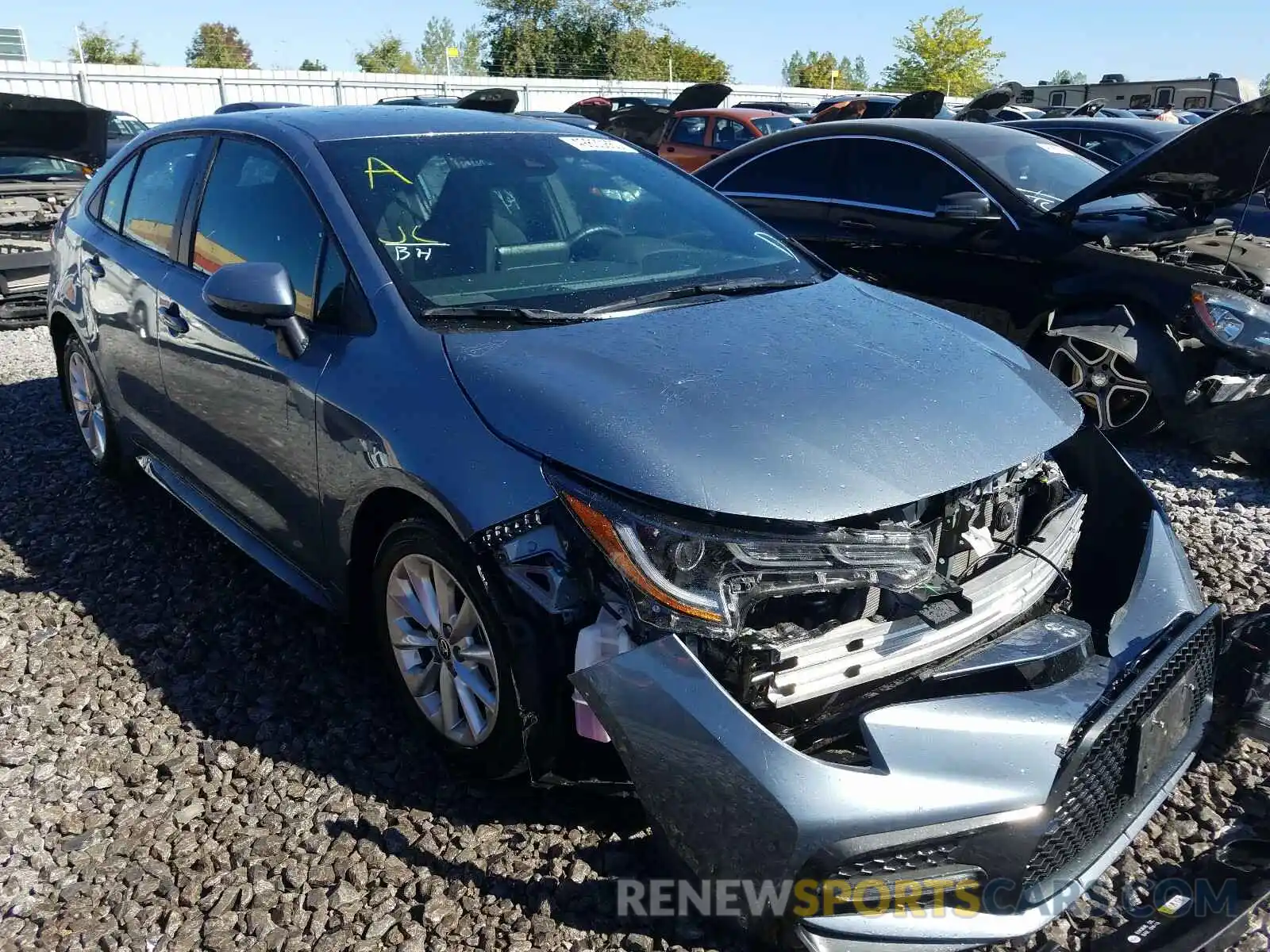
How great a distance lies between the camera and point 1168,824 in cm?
262

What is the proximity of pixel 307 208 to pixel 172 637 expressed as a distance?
61.7 inches

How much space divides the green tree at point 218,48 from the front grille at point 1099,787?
75.6m

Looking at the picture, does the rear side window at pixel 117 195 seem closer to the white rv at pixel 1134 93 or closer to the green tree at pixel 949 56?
the white rv at pixel 1134 93

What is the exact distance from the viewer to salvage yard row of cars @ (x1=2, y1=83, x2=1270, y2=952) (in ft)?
6.50

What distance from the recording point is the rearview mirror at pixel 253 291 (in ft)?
9.26

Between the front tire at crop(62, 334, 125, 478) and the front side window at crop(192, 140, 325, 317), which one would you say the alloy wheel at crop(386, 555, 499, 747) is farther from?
Result: the front tire at crop(62, 334, 125, 478)

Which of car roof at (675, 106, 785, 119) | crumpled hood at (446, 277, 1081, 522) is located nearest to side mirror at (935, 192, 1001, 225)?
crumpled hood at (446, 277, 1081, 522)

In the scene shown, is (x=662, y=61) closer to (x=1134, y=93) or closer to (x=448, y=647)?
(x=1134, y=93)

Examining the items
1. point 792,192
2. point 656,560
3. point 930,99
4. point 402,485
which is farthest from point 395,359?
point 930,99

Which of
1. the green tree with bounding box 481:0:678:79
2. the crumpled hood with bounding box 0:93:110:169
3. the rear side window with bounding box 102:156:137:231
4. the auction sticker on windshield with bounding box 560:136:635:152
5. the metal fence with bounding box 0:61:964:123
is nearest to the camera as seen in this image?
the auction sticker on windshield with bounding box 560:136:635:152

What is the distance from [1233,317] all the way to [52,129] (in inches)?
323

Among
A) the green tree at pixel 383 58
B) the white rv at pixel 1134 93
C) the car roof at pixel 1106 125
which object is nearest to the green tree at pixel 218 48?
the green tree at pixel 383 58

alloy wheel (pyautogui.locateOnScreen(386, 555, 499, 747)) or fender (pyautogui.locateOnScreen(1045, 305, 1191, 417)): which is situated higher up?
fender (pyautogui.locateOnScreen(1045, 305, 1191, 417))

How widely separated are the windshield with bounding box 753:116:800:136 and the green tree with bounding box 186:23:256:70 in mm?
63073
